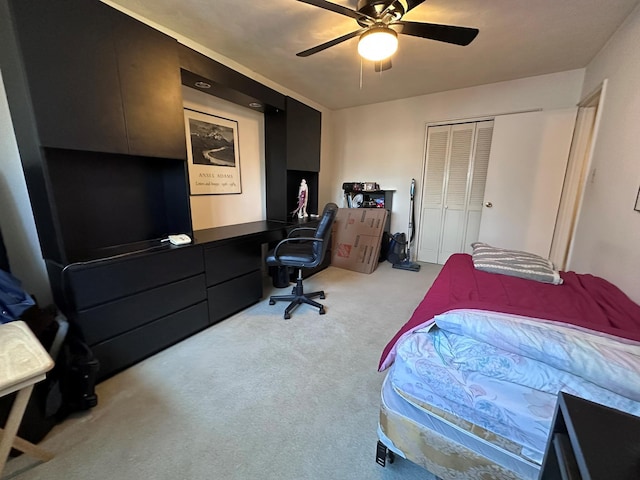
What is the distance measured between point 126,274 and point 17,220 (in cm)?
74

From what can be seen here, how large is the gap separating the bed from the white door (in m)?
2.36

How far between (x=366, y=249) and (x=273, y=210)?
148 cm

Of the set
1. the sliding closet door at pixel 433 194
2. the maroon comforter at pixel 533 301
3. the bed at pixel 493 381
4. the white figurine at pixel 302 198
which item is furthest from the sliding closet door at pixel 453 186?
the bed at pixel 493 381

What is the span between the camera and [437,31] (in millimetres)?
1602

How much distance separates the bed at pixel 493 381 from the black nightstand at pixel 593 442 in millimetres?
345

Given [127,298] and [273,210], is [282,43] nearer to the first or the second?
[273,210]

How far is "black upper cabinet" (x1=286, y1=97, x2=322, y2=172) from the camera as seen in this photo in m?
3.10

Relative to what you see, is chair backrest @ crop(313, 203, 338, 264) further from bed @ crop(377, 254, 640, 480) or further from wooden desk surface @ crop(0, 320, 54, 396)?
wooden desk surface @ crop(0, 320, 54, 396)

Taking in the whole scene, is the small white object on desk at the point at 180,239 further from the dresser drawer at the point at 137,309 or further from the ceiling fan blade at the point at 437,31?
the ceiling fan blade at the point at 437,31

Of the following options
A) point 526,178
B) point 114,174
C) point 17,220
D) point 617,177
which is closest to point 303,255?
point 114,174

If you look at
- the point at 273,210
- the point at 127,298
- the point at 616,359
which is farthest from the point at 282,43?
the point at 616,359

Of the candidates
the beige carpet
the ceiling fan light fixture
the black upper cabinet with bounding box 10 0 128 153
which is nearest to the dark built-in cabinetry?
the black upper cabinet with bounding box 10 0 128 153

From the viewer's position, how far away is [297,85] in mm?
3398

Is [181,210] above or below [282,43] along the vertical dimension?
below
